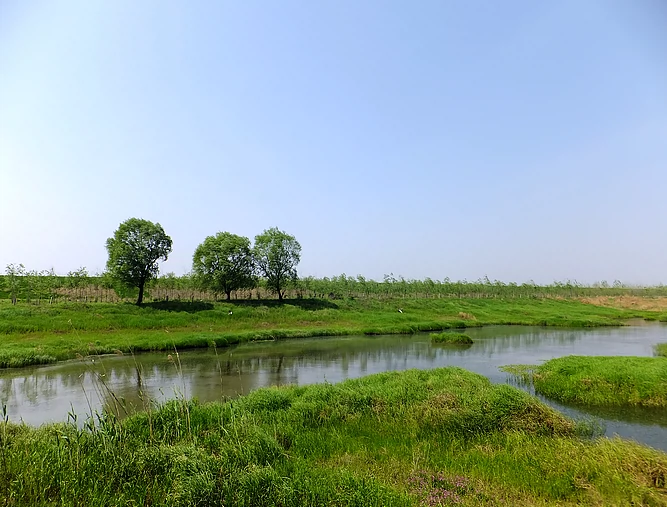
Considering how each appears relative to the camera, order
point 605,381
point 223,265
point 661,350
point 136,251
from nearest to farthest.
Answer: point 605,381
point 661,350
point 136,251
point 223,265

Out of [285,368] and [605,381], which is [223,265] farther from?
[605,381]

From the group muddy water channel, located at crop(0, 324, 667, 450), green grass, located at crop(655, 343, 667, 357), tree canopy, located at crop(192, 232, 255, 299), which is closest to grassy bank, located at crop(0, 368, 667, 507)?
muddy water channel, located at crop(0, 324, 667, 450)

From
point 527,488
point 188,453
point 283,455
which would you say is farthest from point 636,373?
point 188,453

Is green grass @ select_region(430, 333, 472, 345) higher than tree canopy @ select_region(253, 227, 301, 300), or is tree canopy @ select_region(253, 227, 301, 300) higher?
tree canopy @ select_region(253, 227, 301, 300)

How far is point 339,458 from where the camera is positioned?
8352 mm

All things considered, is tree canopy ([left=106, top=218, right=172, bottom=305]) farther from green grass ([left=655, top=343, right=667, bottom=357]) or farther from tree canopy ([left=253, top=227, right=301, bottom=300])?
green grass ([left=655, top=343, right=667, bottom=357])

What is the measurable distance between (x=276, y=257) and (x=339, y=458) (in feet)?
158

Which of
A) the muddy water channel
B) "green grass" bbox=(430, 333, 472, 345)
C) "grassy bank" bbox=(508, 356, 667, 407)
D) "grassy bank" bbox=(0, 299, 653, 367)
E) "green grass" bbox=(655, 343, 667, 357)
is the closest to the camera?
the muddy water channel

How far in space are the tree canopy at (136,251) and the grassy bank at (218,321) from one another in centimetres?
410

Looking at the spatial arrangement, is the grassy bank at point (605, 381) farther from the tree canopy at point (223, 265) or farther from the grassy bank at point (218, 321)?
the tree canopy at point (223, 265)

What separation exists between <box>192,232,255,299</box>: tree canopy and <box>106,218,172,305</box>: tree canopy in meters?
6.59

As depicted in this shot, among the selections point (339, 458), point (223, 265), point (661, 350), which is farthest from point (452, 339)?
point (223, 265)

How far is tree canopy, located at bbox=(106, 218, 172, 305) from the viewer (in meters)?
41.2

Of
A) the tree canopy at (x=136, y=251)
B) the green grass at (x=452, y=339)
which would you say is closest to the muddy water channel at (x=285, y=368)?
the green grass at (x=452, y=339)
